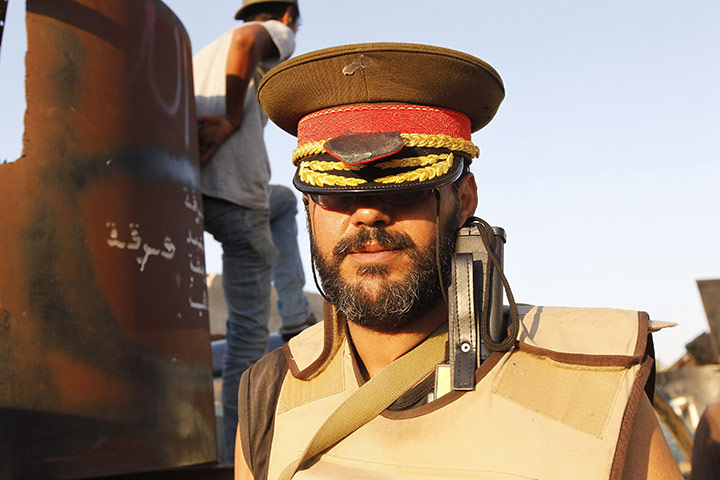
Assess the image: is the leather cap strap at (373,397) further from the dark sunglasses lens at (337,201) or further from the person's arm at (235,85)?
the person's arm at (235,85)

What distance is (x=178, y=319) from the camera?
3.23 m

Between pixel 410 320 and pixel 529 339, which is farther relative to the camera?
pixel 410 320

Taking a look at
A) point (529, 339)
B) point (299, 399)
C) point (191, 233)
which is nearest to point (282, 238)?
point (191, 233)

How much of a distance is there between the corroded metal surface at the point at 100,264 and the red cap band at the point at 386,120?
1294mm

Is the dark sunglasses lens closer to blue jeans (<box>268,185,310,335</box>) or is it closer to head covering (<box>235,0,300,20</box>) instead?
head covering (<box>235,0,300,20</box>)

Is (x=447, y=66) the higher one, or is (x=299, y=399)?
(x=447, y=66)

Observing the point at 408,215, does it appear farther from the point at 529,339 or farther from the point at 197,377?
the point at 197,377

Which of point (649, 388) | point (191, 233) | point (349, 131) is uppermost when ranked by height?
point (349, 131)

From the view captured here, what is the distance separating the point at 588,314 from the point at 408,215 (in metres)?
0.53

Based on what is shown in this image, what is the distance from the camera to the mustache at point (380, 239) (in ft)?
6.31

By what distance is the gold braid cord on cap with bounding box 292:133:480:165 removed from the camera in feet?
6.40

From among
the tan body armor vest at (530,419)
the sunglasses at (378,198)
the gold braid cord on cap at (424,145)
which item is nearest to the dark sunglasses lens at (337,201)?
the sunglasses at (378,198)

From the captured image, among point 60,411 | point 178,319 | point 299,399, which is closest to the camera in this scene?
point 299,399

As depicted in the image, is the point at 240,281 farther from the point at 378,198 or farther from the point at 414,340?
the point at 378,198
